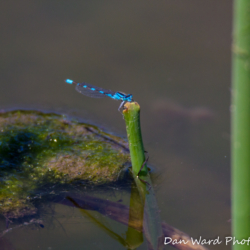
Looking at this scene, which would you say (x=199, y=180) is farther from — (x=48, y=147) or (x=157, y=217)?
(x=48, y=147)

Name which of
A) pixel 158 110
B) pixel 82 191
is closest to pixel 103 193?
pixel 82 191

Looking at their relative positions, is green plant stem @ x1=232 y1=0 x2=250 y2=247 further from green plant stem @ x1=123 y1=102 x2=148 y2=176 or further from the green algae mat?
the green algae mat

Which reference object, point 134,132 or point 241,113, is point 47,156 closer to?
point 134,132

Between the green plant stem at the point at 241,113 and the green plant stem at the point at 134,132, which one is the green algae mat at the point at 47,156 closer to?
the green plant stem at the point at 134,132

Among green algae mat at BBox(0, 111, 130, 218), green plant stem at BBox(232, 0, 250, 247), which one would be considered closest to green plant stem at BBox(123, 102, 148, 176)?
green algae mat at BBox(0, 111, 130, 218)

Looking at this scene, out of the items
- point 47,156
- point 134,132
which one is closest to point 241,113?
point 134,132

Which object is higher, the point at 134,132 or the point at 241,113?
the point at 134,132
